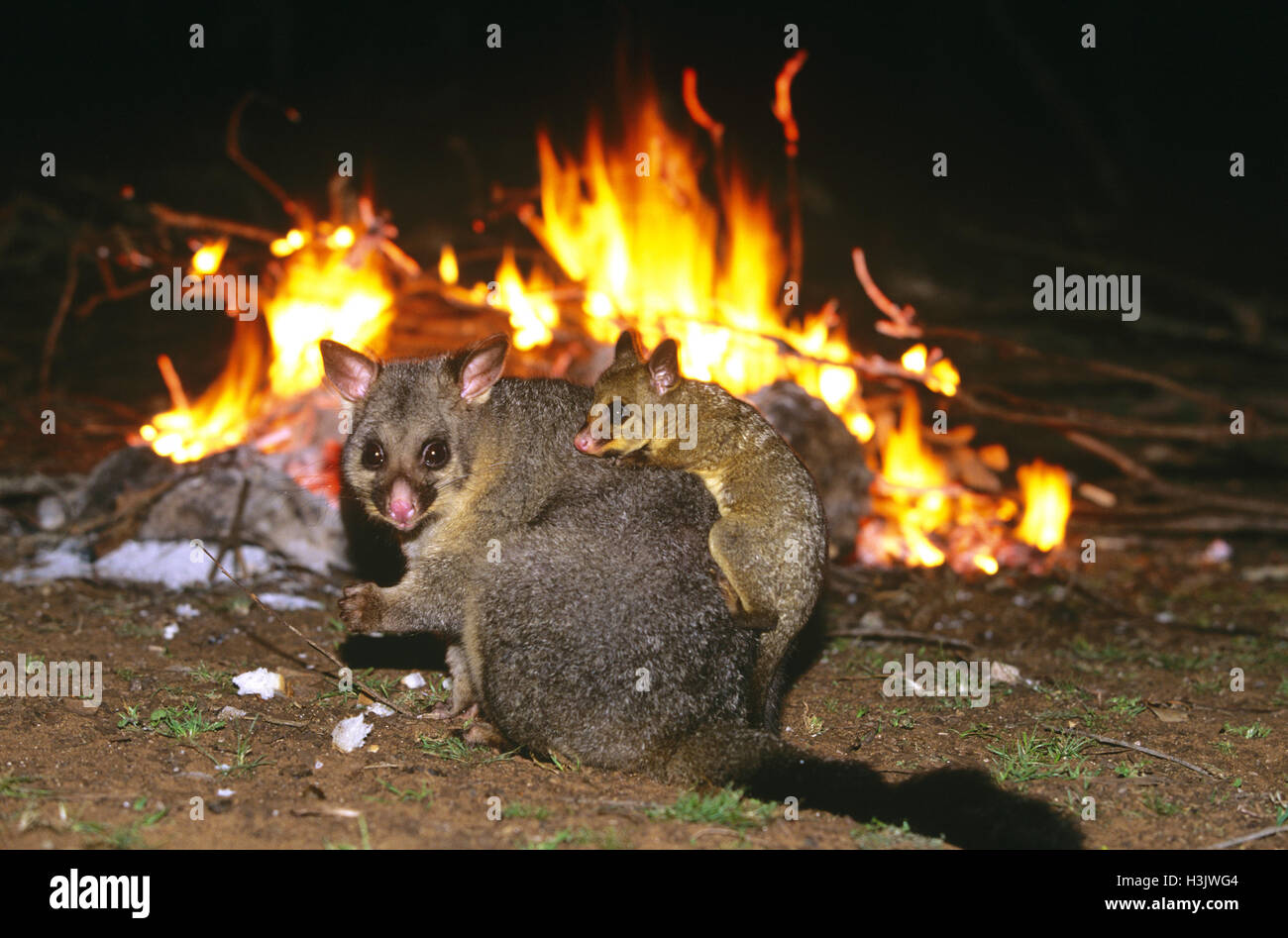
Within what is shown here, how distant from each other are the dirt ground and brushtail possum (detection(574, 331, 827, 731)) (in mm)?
883

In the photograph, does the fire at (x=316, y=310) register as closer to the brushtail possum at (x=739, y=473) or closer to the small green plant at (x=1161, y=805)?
the brushtail possum at (x=739, y=473)

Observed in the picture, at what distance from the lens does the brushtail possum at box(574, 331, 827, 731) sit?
516 cm

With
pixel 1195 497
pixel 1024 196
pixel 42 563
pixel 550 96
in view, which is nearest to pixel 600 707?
pixel 42 563

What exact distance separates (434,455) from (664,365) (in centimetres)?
124

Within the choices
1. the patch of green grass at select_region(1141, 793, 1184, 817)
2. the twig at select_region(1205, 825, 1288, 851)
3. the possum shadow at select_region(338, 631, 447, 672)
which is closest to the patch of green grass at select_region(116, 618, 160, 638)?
the possum shadow at select_region(338, 631, 447, 672)

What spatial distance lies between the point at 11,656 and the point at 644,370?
4.01 metres

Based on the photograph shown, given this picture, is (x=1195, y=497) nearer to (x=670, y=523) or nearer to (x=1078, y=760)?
(x=1078, y=760)

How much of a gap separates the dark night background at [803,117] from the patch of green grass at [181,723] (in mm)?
8260

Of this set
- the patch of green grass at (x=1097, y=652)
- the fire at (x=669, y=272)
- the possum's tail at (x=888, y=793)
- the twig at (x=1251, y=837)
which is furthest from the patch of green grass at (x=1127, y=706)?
the fire at (x=669, y=272)

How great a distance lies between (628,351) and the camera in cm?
569

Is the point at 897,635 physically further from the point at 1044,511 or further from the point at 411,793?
the point at 411,793

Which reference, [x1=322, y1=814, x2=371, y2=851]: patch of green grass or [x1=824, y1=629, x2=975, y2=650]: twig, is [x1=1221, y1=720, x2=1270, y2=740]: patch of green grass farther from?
[x1=322, y1=814, x2=371, y2=851]: patch of green grass

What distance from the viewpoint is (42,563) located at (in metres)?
8.22

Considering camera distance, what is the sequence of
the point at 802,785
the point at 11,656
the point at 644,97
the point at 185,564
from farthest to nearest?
the point at 644,97
the point at 185,564
the point at 11,656
the point at 802,785
